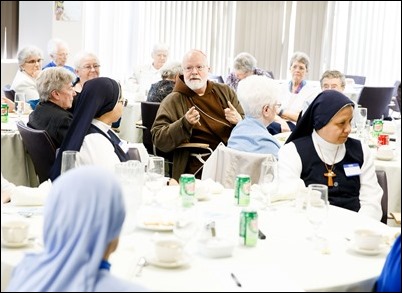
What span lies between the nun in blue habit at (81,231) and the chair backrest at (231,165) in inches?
84.8

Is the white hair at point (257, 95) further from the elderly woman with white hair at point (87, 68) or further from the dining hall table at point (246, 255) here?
the elderly woman with white hair at point (87, 68)

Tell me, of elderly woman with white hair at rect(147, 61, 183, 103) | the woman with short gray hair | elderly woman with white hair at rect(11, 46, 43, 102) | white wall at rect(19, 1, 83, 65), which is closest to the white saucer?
the woman with short gray hair

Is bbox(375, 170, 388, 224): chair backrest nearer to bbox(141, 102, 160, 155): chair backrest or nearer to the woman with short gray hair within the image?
the woman with short gray hair

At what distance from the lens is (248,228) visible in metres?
2.76

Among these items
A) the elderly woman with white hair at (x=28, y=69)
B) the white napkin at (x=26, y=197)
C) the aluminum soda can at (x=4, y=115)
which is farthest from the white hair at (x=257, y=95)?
the elderly woman with white hair at (x=28, y=69)

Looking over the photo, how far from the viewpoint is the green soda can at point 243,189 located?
11.0ft

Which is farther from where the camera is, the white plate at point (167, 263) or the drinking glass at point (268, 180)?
the drinking glass at point (268, 180)

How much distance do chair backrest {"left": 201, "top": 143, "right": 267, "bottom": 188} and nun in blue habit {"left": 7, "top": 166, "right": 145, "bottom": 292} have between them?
2.15m

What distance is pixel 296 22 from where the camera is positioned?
12.3 metres

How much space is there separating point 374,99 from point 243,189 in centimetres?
640

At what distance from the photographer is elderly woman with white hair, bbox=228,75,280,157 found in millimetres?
4445

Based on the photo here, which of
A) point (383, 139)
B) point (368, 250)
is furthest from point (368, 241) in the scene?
point (383, 139)

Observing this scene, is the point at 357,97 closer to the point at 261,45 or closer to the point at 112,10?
the point at 261,45

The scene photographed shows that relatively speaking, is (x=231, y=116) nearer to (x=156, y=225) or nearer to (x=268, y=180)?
(x=268, y=180)
